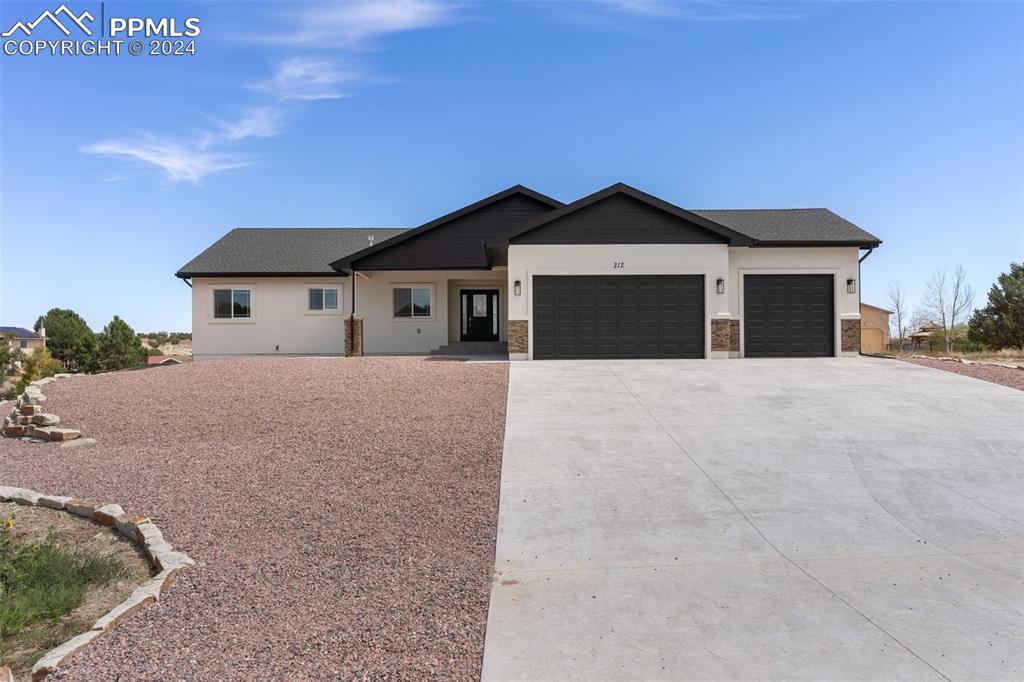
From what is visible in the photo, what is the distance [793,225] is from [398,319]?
1367 cm

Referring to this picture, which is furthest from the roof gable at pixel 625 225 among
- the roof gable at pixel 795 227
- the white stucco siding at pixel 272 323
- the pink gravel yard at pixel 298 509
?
the white stucco siding at pixel 272 323

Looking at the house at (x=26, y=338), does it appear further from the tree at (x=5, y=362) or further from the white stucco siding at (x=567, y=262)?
the white stucco siding at (x=567, y=262)

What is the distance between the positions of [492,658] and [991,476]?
7.10 m

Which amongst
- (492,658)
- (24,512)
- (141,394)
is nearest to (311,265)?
(141,394)

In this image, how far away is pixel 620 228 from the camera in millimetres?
17047

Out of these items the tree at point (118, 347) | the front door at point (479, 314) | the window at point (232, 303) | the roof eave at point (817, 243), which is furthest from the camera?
the tree at point (118, 347)

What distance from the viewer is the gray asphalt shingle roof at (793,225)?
18.2 meters

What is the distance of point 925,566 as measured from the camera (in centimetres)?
522

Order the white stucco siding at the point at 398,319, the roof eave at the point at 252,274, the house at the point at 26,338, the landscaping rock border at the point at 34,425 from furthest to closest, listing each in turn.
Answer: the house at the point at 26,338
the white stucco siding at the point at 398,319
the roof eave at the point at 252,274
the landscaping rock border at the point at 34,425

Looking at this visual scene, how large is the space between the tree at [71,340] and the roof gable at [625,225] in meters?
27.4

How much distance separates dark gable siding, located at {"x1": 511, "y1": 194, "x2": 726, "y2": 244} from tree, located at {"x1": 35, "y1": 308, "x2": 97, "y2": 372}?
92.0ft

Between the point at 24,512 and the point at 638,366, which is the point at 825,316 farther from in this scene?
the point at 24,512

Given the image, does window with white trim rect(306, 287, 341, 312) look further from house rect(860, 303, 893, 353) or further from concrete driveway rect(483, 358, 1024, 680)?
house rect(860, 303, 893, 353)

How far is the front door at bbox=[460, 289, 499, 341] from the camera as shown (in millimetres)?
23078
